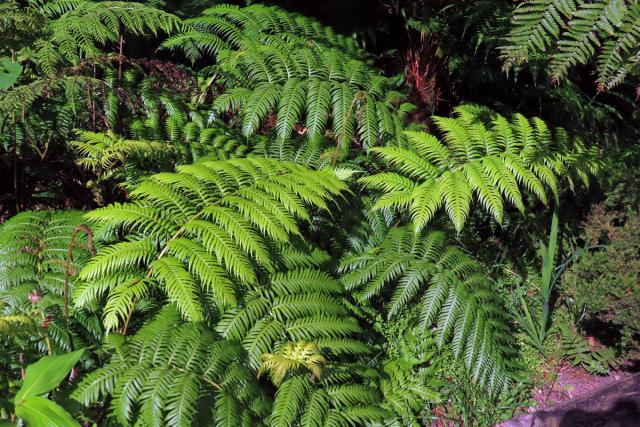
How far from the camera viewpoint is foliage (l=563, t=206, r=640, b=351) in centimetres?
309

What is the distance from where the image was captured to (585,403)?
2.88m

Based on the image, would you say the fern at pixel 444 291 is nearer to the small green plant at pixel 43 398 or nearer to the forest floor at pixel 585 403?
the forest floor at pixel 585 403

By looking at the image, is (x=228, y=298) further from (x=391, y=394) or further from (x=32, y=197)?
(x=32, y=197)

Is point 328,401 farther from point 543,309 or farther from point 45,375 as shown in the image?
point 543,309

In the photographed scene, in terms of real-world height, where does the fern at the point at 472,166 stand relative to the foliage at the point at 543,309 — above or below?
above

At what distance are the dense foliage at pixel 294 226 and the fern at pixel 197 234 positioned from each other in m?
0.01

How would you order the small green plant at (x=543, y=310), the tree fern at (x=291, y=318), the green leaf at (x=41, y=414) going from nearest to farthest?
the green leaf at (x=41, y=414) → the tree fern at (x=291, y=318) → the small green plant at (x=543, y=310)

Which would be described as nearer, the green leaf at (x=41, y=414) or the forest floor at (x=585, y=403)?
the green leaf at (x=41, y=414)

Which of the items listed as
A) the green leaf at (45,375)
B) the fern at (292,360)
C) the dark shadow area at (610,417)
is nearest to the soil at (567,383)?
the dark shadow area at (610,417)

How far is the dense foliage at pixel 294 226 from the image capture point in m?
2.15

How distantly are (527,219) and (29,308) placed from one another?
9.05 ft

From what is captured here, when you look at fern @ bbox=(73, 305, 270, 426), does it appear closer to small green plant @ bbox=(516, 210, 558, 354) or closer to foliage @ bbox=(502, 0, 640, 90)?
foliage @ bbox=(502, 0, 640, 90)

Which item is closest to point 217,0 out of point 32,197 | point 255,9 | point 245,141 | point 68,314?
point 255,9

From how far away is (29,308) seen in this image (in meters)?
2.24
